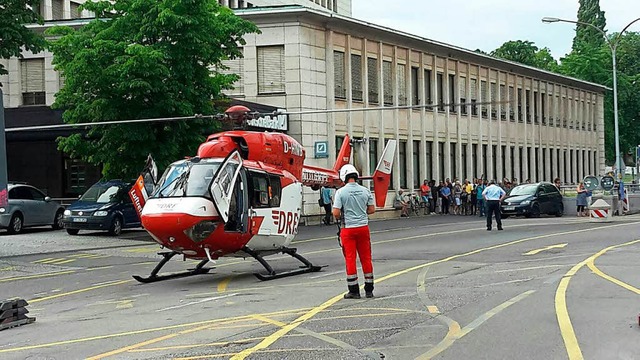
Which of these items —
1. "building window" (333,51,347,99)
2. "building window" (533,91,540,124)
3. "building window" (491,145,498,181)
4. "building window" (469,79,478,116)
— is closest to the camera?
"building window" (333,51,347,99)

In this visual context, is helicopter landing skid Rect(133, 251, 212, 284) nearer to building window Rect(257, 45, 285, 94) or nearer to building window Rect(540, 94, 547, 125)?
building window Rect(257, 45, 285, 94)

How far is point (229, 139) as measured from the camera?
62.2ft

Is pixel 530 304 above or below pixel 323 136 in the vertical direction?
below

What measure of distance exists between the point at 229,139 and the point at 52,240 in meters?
12.5

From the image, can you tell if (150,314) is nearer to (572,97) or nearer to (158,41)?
(158,41)

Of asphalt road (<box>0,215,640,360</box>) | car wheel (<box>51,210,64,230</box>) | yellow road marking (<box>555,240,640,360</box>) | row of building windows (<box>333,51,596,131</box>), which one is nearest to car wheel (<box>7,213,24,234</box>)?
car wheel (<box>51,210,64,230</box>)

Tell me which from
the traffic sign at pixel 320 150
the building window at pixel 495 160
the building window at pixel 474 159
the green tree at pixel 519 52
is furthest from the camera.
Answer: the green tree at pixel 519 52

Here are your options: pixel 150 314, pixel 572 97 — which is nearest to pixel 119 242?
pixel 150 314

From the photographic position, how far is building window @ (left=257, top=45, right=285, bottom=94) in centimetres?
4144

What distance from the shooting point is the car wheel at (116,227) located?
31.2 m

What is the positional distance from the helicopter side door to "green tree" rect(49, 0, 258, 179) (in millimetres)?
12342

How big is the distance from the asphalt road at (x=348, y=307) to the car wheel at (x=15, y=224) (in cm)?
739

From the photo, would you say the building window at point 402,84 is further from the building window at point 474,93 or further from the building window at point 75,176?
the building window at point 75,176

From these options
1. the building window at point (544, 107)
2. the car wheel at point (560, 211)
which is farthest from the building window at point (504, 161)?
the car wheel at point (560, 211)
